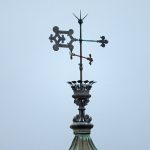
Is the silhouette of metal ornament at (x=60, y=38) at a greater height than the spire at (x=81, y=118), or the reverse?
the silhouette of metal ornament at (x=60, y=38)

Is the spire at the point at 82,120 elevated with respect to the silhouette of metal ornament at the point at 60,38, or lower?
lower

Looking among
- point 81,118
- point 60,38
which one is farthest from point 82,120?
point 60,38

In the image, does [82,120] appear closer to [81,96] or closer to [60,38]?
[81,96]

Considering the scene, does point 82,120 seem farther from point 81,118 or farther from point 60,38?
point 60,38

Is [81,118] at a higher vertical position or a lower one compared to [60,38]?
lower

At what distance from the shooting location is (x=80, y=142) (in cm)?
526

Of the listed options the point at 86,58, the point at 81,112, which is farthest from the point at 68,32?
the point at 81,112

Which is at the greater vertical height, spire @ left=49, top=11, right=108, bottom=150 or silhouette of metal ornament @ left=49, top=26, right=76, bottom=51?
silhouette of metal ornament @ left=49, top=26, right=76, bottom=51

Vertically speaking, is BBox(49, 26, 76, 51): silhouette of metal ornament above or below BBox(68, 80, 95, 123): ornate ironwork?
above

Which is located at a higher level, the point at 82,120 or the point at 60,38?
the point at 60,38

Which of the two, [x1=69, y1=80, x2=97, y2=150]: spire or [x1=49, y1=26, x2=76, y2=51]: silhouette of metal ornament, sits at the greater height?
[x1=49, y1=26, x2=76, y2=51]: silhouette of metal ornament

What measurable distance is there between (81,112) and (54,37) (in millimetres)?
1885

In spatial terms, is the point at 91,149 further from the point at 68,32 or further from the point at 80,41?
the point at 68,32

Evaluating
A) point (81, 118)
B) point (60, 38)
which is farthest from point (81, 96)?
point (60, 38)
